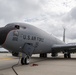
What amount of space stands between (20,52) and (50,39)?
745 centimetres

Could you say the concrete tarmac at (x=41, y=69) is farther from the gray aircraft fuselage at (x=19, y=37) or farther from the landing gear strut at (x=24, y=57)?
the gray aircraft fuselage at (x=19, y=37)

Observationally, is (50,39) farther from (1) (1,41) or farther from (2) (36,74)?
(2) (36,74)

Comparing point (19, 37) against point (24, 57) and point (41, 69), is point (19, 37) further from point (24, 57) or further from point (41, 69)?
point (41, 69)

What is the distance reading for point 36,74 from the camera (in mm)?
8883

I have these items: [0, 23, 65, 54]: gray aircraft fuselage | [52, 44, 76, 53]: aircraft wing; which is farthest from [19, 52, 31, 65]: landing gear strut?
[52, 44, 76, 53]: aircraft wing

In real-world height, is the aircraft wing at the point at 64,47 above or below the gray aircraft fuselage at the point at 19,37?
below

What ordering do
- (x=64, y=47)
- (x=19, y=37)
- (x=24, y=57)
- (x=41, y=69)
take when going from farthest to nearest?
(x=64, y=47), (x=24, y=57), (x=19, y=37), (x=41, y=69)

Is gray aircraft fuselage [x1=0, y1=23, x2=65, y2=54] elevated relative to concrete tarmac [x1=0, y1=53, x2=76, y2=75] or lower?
elevated

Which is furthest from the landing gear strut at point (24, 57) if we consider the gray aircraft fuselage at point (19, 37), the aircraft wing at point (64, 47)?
the aircraft wing at point (64, 47)

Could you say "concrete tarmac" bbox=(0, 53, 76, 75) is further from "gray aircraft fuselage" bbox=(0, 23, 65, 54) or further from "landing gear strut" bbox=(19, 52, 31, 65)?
"gray aircraft fuselage" bbox=(0, 23, 65, 54)

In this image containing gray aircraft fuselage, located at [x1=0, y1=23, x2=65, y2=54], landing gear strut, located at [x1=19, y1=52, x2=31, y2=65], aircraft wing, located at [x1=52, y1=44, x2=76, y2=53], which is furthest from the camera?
aircraft wing, located at [x1=52, y1=44, x2=76, y2=53]

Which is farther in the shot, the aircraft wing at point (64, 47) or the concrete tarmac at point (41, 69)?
the aircraft wing at point (64, 47)

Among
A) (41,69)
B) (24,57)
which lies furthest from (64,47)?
(41,69)

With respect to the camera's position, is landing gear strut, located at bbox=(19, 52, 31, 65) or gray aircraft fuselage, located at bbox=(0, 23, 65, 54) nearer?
gray aircraft fuselage, located at bbox=(0, 23, 65, 54)
